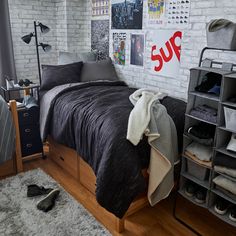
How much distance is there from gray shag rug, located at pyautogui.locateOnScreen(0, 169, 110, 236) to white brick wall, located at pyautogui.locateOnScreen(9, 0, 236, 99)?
1488 millimetres

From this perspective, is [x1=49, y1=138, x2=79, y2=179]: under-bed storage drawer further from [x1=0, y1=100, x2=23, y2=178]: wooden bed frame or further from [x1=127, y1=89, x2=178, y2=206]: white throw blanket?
[x1=127, y1=89, x2=178, y2=206]: white throw blanket

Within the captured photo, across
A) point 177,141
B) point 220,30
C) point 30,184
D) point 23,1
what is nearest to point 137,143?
point 177,141

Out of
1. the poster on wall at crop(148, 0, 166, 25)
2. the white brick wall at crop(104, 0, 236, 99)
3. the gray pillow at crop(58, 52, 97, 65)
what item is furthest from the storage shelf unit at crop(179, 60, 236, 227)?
the gray pillow at crop(58, 52, 97, 65)

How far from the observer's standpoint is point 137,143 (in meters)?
1.84

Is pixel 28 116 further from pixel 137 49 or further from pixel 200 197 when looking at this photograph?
pixel 200 197

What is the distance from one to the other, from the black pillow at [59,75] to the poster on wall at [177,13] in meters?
1.16

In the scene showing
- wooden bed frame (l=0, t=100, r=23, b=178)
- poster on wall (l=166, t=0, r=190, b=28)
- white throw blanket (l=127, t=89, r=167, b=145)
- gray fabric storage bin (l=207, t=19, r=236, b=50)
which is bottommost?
wooden bed frame (l=0, t=100, r=23, b=178)

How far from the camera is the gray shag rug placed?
1958mm

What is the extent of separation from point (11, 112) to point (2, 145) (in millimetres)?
331

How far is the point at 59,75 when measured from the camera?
301 centimetres

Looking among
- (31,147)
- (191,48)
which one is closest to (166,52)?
(191,48)

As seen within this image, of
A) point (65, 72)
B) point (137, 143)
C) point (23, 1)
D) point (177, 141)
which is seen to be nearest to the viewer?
point (137, 143)

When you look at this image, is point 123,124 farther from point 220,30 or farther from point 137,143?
point 220,30

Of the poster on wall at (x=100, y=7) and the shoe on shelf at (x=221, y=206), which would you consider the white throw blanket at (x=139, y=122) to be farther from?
the poster on wall at (x=100, y=7)
